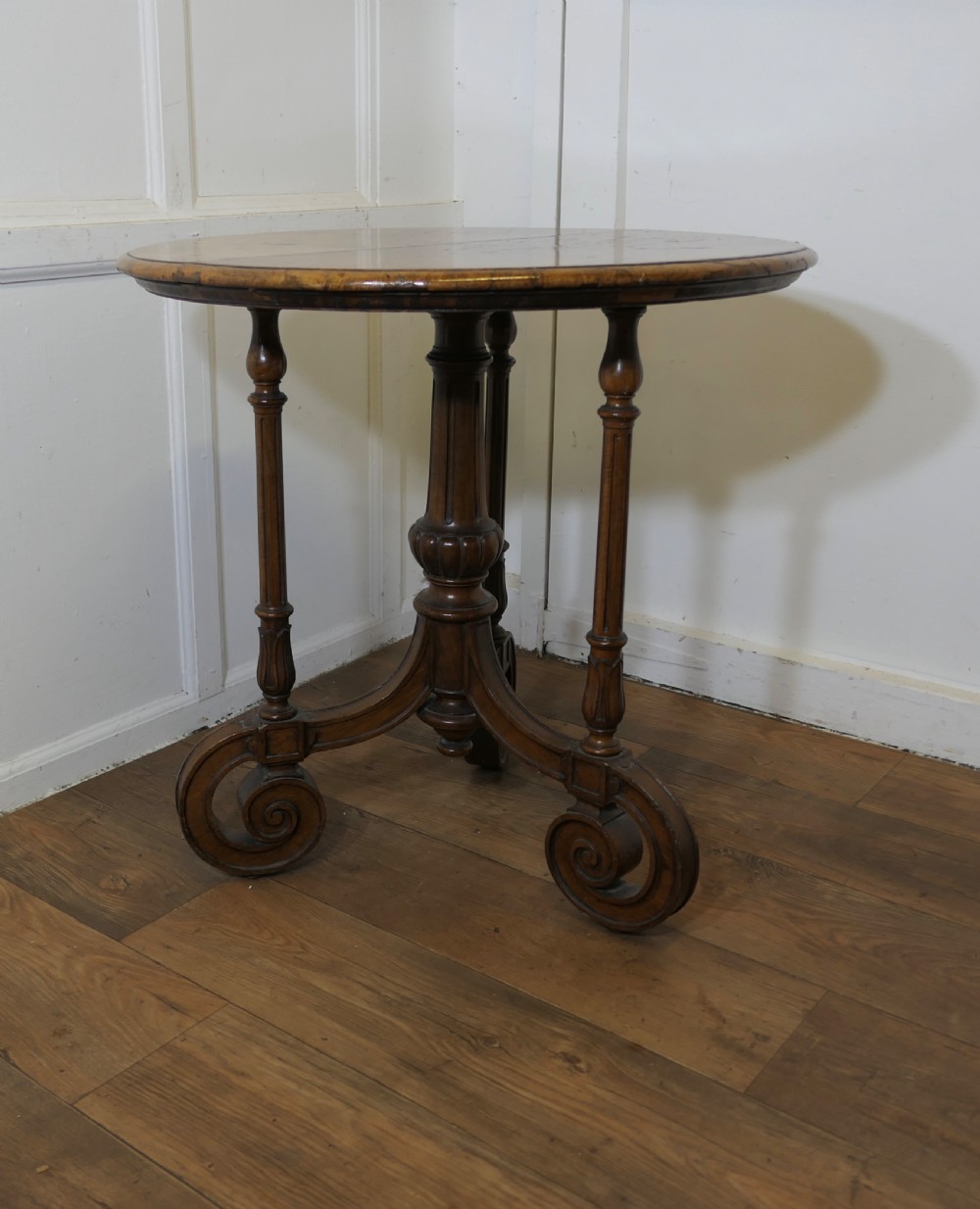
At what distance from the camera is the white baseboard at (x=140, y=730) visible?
2037 millimetres

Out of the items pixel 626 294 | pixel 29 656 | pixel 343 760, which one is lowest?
pixel 343 760

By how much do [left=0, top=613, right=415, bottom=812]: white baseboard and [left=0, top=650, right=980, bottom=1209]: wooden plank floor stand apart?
5cm

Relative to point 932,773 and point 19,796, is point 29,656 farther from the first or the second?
point 932,773

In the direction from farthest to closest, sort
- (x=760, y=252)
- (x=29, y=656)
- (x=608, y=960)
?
(x=29, y=656) < (x=608, y=960) < (x=760, y=252)

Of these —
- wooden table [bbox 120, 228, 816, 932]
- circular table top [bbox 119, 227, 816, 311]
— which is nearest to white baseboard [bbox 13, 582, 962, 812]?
wooden table [bbox 120, 228, 816, 932]

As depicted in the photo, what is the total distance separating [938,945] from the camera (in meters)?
1.71

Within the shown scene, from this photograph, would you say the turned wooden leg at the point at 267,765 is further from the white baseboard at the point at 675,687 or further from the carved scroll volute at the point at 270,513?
the white baseboard at the point at 675,687

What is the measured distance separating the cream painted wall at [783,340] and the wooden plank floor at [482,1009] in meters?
0.32

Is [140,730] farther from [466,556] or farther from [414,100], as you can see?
[414,100]

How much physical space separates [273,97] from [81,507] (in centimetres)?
78

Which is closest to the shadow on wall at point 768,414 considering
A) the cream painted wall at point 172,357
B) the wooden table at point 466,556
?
the cream painted wall at point 172,357

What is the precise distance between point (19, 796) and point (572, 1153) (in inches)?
43.2

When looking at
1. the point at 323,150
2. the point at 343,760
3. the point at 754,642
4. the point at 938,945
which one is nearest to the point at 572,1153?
the point at 938,945

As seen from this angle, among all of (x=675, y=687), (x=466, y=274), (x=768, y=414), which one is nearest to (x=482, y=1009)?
(x=466, y=274)
